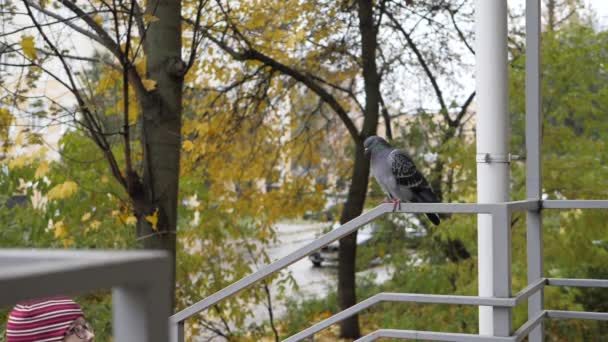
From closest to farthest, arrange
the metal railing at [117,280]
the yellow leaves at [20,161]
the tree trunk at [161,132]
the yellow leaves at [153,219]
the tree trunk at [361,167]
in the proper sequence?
the metal railing at [117,280], the yellow leaves at [153,219], the tree trunk at [161,132], the yellow leaves at [20,161], the tree trunk at [361,167]

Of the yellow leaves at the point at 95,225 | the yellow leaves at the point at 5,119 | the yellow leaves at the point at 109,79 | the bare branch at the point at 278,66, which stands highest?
the bare branch at the point at 278,66

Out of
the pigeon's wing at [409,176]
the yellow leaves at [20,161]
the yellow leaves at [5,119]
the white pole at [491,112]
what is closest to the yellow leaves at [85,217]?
the yellow leaves at [20,161]

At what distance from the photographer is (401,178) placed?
392 cm

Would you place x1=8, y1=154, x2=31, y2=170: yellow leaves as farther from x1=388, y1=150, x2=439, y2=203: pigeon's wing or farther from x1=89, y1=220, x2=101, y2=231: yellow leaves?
x1=388, y1=150, x2=439, y2=203: pigeon's wing

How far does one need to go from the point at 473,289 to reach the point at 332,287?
227 inches

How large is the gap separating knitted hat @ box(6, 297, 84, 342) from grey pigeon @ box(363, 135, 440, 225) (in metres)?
2.07

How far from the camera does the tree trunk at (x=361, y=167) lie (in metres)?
9.41

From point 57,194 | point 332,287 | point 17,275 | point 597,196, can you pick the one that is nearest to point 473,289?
point 597,196

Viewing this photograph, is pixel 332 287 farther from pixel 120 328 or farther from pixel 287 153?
pixel 120 328

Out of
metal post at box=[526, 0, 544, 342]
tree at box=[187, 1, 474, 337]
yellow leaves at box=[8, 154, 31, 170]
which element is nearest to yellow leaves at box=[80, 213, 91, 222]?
yellow leaves at box=[8, 154, 31, 170]

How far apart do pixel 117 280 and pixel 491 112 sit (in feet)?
10.4

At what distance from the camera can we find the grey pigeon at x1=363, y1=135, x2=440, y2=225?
154 inches

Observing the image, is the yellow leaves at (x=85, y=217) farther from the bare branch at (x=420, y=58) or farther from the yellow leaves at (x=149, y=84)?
the bare branch at (x=420, y=58)

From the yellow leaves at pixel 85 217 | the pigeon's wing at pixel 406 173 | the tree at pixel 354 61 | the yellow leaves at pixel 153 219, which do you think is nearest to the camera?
the pigeon's wing at pixel 406 173
